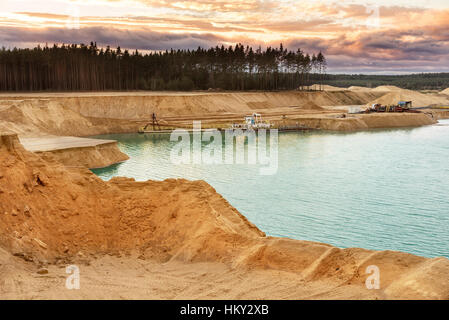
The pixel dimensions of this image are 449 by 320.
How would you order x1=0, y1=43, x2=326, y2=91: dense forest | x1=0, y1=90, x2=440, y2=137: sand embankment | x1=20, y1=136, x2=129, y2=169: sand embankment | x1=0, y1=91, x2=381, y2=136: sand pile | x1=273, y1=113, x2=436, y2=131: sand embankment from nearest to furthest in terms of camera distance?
x1=20, y1=136, x2=129, y2=169: sand embankment
x1=0, y1=91, x2=381, y2=136: sand pile
x1=0, y1=90, x2=440, y2=137: sand embankment
x1=273, y1=113, x2=436, y2=131: sand embankment
x1=0, y1=43, x2=326, y2=91: dense forest

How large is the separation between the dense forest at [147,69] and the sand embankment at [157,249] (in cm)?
9918

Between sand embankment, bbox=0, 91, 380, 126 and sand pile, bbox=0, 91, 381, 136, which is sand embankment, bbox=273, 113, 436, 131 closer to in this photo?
sand pile, bbox=0, 91, 381, 136

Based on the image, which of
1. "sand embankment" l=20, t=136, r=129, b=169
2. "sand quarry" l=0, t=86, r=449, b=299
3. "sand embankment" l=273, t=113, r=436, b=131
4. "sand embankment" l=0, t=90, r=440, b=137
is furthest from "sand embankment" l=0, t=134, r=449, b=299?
"sand embankment" l=273, t=113, r=436, b=131

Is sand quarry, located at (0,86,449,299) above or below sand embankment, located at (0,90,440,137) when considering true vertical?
below

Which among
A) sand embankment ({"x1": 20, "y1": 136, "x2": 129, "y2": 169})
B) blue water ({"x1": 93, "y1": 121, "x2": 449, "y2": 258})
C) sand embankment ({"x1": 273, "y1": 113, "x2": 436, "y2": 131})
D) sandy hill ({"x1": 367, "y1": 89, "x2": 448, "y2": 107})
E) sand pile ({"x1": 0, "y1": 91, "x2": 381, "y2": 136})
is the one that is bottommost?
blue water ({"x1": 93, "y1": 121, "x2": 449, "y2": 258})

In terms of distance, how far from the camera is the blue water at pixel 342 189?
22594 millimetres

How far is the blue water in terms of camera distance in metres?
22.6

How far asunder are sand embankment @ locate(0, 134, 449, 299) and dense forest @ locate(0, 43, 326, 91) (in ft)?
325

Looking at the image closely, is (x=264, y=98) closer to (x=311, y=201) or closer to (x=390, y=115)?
(x=390, y=115)

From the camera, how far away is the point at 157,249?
46.9ft

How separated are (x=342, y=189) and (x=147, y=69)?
103624mm

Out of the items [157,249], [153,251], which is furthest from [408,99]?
[153,251]

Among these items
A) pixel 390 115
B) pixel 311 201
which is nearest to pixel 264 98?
pixel 390 115
